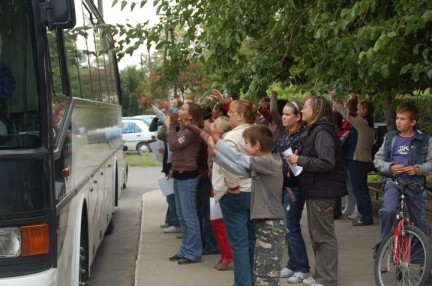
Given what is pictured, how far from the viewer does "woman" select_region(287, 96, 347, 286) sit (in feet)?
22.6

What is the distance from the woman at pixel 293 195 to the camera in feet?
24.3

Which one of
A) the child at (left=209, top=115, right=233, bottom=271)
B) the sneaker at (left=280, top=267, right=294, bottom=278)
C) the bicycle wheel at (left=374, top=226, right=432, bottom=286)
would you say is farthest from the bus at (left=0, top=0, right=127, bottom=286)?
the bicycle wheel at (left=374, top=226, right=432, bottom=286)

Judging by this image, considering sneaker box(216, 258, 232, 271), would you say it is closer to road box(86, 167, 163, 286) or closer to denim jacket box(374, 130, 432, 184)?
road box(86, 167, 163, 286)

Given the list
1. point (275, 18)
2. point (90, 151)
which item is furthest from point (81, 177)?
point (275, 18)

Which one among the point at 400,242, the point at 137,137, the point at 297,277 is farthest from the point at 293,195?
the point at 137,137

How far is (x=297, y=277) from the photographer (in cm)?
784

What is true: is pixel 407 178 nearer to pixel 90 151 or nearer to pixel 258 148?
pixel 258 148

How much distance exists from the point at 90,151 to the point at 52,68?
2426mm

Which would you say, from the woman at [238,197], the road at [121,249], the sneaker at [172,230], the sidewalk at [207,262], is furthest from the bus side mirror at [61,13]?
the sneaker at [172,230]

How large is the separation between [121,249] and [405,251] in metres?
5.29

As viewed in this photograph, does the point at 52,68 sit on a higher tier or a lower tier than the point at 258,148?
higher

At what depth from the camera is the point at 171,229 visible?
1140 cm

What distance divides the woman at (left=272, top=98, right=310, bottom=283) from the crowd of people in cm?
1

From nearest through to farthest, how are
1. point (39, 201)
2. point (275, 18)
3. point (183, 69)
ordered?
point (39, 201), point (275, 18), point (183, 69)
